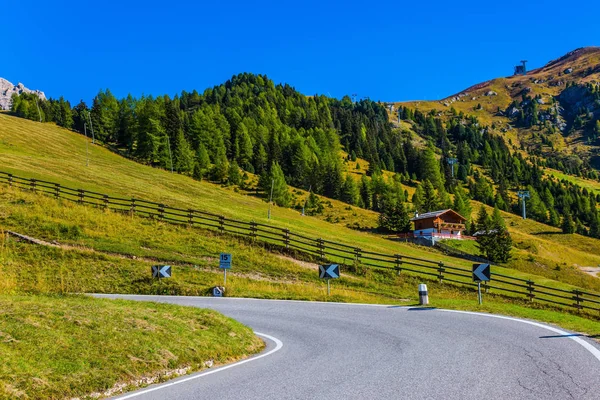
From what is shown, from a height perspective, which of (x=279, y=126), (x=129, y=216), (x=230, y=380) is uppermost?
(x=279, y=126)

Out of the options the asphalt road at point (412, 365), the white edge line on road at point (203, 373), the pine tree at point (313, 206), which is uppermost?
the pine tree at point (313, 206)

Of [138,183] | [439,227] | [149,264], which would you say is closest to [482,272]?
[149,264]

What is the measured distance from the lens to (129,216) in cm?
3319

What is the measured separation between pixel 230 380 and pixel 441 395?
3.43 m

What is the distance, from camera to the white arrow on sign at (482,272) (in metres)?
18.6

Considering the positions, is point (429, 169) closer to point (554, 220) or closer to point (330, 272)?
point (554, 220)

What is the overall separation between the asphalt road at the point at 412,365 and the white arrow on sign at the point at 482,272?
5.46 m

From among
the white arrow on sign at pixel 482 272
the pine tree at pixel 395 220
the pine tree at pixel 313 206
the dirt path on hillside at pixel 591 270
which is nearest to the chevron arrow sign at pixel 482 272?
the white arrow on sign at pixel 482 272

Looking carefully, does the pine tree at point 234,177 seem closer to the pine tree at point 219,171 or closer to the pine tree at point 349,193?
the pine tree at point 219,171

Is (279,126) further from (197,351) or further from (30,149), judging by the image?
(197,351)

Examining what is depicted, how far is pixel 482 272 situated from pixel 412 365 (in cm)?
1215

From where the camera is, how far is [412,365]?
312 inches

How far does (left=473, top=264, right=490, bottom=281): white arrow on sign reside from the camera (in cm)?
1859

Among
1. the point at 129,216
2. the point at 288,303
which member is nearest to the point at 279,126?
the point at 129,216
